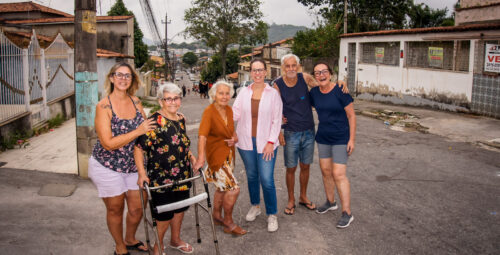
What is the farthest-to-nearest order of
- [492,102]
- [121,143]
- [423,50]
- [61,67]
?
[423,50] → [61,67] → [492,102] → [121,143]

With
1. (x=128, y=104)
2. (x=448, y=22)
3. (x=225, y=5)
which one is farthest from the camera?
(x=225, y=5)

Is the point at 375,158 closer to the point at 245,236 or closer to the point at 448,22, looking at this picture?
the point at 245,236

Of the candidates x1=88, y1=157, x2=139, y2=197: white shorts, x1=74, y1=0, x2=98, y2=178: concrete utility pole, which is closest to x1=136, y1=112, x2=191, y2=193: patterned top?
x1=88, y1=157, x2=139, y2=197: white shorts

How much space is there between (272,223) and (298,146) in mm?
937

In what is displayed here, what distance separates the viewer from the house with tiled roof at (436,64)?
12875 millimetres

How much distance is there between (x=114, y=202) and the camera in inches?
140

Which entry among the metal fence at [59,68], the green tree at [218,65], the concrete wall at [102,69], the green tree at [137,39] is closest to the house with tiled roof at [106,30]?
the concrete wall at [102,69]

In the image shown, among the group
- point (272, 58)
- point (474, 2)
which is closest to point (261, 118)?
point (474, 2)

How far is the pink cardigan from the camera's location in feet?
14.4

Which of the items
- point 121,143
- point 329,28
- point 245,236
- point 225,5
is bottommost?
point 245,236

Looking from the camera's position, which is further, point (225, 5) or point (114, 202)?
point (225, 5)

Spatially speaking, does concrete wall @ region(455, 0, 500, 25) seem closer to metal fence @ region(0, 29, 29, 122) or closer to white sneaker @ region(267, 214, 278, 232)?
white sneaker @ region(267, 214, 278, 232)

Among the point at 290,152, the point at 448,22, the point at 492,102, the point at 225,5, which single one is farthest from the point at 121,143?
the point at 225,5

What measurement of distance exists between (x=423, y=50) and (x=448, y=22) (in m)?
19.5
